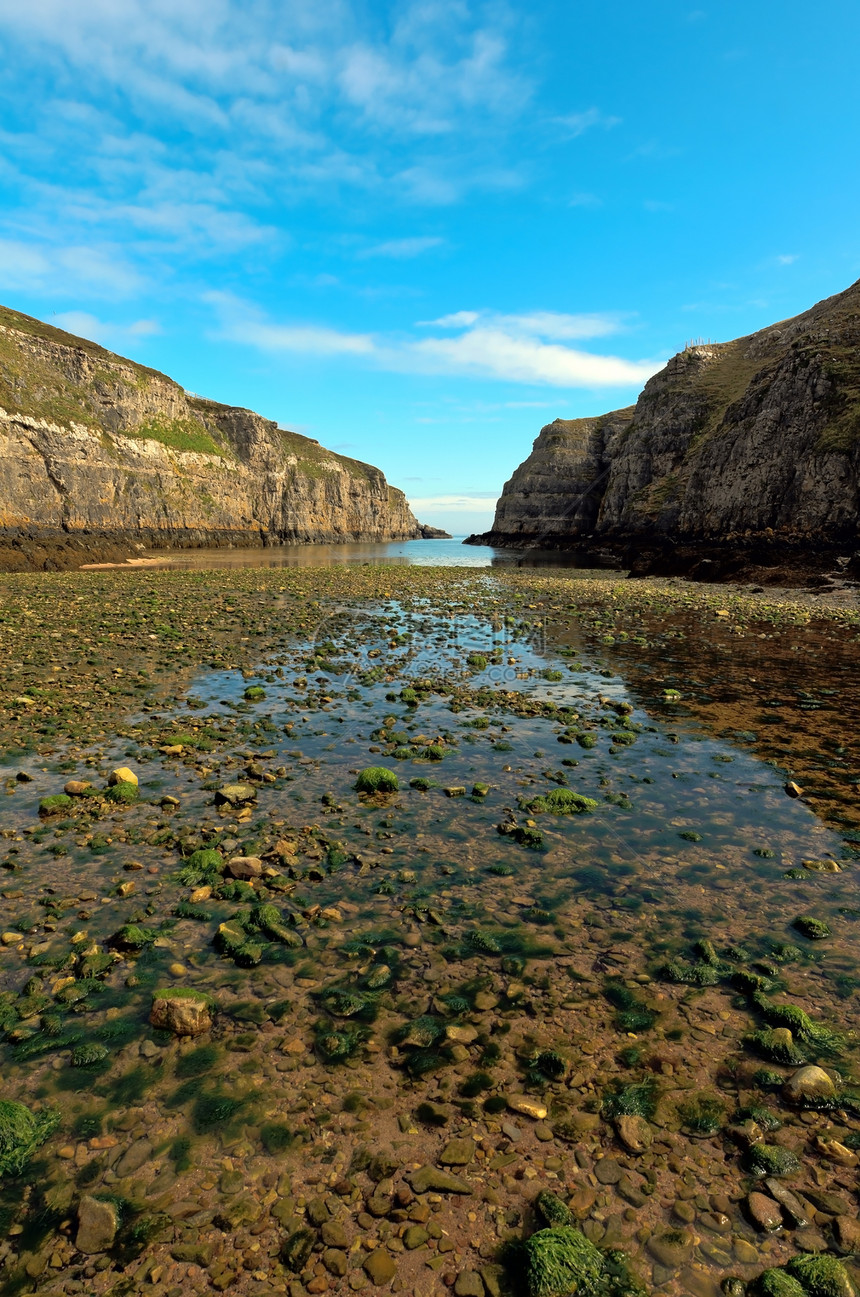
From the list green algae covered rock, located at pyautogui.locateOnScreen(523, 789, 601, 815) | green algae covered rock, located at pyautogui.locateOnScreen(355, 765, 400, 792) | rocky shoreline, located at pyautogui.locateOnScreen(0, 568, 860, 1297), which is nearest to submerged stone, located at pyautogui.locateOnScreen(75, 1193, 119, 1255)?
rocky shoreline, located at pyautogui.locateOnScreen(0, 568, 860, 1297)

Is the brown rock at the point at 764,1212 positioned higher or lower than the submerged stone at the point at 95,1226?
lower

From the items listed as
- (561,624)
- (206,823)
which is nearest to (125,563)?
(561,624)

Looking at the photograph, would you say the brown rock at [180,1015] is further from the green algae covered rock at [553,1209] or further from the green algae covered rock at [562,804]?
the green algae covered rock at [562,804]

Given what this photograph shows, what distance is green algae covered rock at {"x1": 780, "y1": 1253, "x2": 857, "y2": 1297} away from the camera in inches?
125

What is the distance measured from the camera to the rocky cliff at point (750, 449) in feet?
171

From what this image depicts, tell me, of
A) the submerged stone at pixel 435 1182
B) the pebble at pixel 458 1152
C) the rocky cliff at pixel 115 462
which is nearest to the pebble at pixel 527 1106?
the pebble at pixel 458 1152

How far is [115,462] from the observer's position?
93625 mm

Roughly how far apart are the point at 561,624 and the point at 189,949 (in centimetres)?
2515

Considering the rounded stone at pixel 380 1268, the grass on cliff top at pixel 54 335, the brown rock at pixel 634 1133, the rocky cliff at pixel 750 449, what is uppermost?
the grass on cliff top at pixel 54 335

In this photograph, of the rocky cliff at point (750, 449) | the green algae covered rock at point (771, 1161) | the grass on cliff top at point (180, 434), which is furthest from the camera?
the grass on cliff top at point (180, 434)

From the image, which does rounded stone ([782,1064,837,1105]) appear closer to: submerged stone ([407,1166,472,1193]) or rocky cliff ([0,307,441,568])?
submerged stone ([407,1166,472,1193])

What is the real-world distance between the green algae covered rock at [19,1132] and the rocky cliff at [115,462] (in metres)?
61.7

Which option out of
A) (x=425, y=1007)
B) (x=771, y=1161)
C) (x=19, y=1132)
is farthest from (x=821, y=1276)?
(x=19, y=1132)

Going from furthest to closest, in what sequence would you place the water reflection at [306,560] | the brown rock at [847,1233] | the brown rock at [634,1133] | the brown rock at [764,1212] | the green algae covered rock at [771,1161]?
the water reflection at [306,560] < the brown rock at [634,1133] < the green algae covered rock at [771,1161] < the brown rock at [764,1212] < the brown rock at [847,1233]
